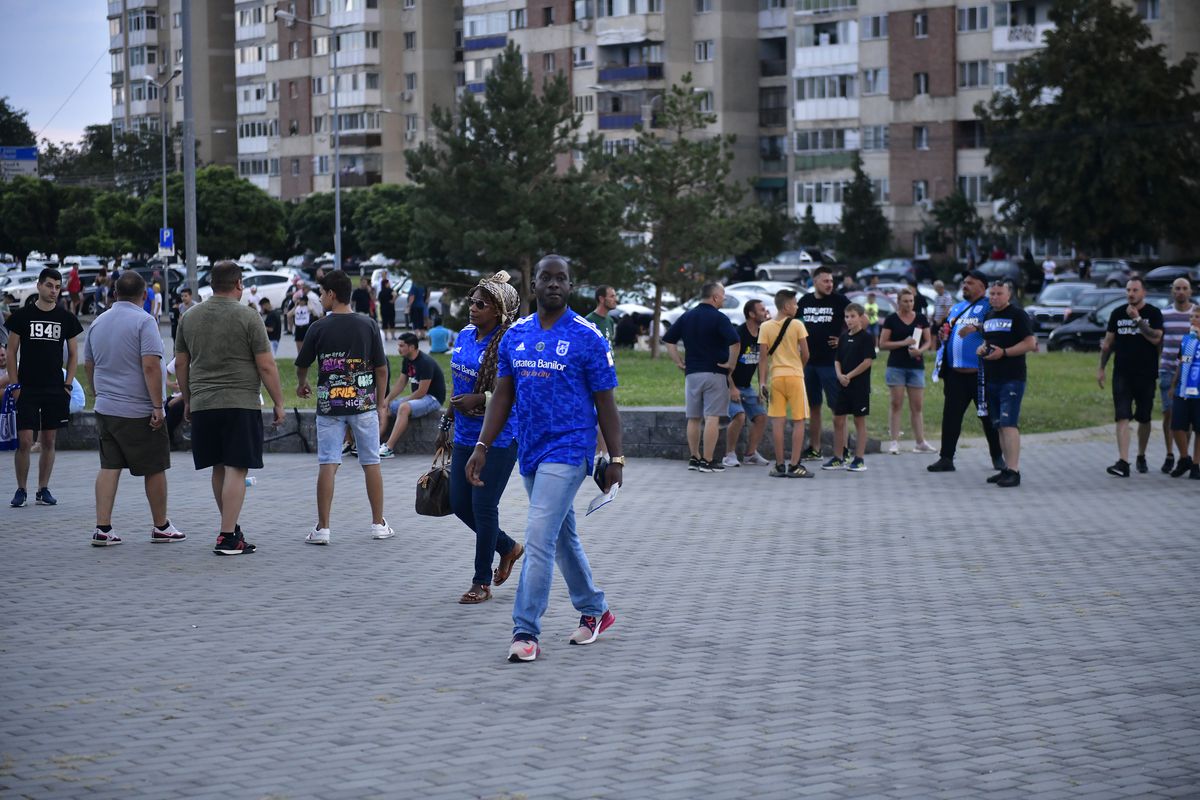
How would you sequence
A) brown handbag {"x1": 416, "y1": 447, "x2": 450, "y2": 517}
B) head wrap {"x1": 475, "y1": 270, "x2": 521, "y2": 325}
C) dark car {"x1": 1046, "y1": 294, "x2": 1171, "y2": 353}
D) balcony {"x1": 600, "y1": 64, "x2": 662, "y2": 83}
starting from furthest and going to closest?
balcony {"x1": 600, "y1": 64, "x2": 662, "y2": 83}
dark car {"x1": 1046, "y1": 294, "x2": 1171, "y2": 353}
brown handbag {"x1": 416, "y1": 447, "x2": 450, "y2": 517}
head wrap {"x1": 475, "y1": 270, "x2": 521, "y2": 325}

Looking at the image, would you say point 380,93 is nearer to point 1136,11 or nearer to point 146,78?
point 146,78

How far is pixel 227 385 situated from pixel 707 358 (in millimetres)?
6091

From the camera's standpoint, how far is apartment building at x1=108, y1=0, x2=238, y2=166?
4678 inches

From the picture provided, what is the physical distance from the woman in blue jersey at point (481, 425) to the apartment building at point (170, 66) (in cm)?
10719

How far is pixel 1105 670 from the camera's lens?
7.25 meters

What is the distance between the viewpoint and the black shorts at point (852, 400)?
15.7 m

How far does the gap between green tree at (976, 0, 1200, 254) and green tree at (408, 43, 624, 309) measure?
34741 mm

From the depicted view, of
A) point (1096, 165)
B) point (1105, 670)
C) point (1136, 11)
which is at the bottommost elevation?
point (1105, 670)

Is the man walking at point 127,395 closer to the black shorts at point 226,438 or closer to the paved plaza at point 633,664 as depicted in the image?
the black shorts at point 226,438

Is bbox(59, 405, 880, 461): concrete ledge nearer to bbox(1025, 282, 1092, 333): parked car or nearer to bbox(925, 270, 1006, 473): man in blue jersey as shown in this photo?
bbox(925, 270, 1006, 473): man in blue jersey

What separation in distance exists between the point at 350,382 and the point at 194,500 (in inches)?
133

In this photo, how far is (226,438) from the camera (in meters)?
10.3

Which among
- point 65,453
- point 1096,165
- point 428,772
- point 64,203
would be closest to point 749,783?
point 428,772

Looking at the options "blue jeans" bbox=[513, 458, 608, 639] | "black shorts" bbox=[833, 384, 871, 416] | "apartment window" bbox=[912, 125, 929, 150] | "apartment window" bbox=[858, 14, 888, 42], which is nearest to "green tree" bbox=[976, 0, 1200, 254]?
"apartment window" bbox=[912, 125, 929, 150]
